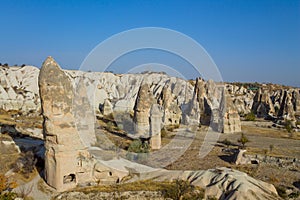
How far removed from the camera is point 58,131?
35.2ft

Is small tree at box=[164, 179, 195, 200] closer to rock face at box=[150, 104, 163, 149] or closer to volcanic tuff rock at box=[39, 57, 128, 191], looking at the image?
volcanic tuff rock at box=[39, 57, 128, 191]

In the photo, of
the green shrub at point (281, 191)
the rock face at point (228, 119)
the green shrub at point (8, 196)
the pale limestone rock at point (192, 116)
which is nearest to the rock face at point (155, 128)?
the green shrub at point (281, 191)

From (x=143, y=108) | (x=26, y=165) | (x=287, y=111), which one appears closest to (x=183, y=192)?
Answer: (x=26, y=165)

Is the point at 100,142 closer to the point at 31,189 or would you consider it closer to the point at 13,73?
the point at 31,189

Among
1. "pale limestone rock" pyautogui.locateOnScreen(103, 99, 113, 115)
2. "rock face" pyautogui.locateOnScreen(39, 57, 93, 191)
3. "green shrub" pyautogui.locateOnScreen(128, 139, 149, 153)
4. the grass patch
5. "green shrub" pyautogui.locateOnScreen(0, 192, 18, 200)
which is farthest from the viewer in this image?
"pale limestone rock" pyautogui.locateOnScreen(103, 99, 113, 115)

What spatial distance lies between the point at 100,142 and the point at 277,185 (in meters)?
10.7

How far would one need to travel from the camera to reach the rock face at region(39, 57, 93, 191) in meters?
10.7

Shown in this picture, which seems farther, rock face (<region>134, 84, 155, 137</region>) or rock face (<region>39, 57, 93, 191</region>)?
rock face (<region>134, 84, 155, 137</region>)

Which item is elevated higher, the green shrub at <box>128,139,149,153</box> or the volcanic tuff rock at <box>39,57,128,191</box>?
the volcanic tuff rock at <box>39,57,128,191</box>

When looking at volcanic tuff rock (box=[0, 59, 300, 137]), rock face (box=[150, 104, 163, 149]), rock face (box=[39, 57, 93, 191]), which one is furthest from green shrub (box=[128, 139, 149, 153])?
rock face (box=[39, 57, 93, 191])

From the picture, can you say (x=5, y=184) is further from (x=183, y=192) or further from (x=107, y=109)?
(x=107, y=109)

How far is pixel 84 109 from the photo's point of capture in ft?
60.8

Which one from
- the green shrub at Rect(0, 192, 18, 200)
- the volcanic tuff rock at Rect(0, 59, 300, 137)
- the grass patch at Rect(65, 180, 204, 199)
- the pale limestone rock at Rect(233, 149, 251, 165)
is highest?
the volcanic tuff rock at Rect(0, 59, 300, 137)

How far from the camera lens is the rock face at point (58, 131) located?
10672 millimetres
